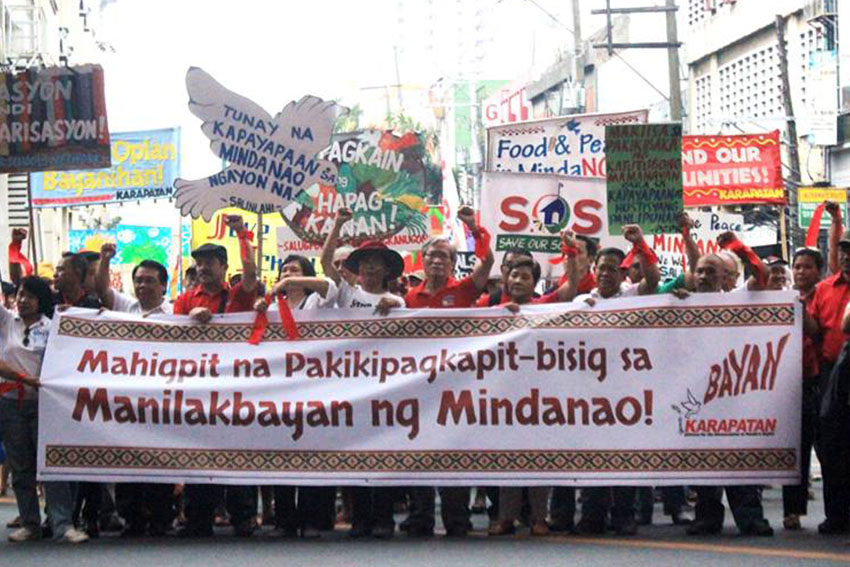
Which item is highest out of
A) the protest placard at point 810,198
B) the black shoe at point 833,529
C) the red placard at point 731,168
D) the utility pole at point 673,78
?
the utility pole at point 673,78

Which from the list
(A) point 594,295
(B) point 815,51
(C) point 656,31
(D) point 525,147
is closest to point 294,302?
(A) point 594,295

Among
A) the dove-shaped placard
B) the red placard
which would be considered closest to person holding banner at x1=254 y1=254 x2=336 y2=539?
the dove-shaped placard

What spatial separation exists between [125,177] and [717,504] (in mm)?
21282

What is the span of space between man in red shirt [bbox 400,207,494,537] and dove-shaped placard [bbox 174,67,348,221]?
2246 mm

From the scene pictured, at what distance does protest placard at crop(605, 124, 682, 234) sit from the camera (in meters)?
14.7

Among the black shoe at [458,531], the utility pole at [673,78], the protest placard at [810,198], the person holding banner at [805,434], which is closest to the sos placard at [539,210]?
the person holding banner at [805,434]

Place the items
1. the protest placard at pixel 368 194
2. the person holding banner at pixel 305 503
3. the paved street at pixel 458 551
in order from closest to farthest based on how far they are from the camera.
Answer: the paved street at pixel 458 551
the person holding banner at pixel 305 503
the protest placard at pixel 368 194

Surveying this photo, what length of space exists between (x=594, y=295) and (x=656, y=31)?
37663mm

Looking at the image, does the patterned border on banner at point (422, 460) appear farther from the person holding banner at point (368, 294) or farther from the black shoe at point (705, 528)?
the black shoe at point (705, 528)

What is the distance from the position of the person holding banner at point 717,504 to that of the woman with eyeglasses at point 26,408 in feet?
11.8

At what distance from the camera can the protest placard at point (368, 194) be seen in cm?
1742

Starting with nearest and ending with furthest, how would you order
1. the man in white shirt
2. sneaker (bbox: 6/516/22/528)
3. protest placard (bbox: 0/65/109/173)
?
the man in white shirt < sneaker (bbox: 6/516/22/528) < protest placard (bbox: 0/65/109/173)

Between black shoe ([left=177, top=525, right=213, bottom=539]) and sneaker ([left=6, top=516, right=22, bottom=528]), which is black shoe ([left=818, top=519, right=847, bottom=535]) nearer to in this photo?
black shoe ([left=177, top=525, right=213, bottom=539])

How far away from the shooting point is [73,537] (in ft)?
35.5
